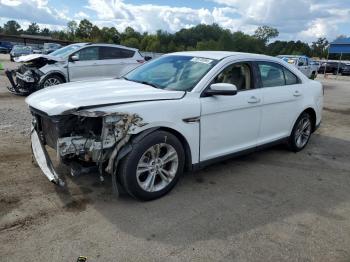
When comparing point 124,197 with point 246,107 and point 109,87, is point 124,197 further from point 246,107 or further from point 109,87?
point 246,107

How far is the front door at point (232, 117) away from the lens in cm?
436

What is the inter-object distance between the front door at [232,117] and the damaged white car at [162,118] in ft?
0.04

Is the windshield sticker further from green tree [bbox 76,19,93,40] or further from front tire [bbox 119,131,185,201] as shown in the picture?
green tree [bbox 76,19,93,40]

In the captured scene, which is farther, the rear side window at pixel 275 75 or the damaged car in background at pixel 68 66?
the damaged car in background at pixel 68 66

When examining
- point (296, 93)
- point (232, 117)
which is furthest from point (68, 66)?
point (232, 117)

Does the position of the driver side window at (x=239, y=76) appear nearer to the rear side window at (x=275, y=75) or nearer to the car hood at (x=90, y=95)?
the rear side window at (x=275, y=75)

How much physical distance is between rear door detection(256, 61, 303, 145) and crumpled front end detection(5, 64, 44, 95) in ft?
24.8

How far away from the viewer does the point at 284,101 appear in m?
5.51

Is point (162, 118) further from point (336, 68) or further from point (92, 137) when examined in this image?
point (336, 68)

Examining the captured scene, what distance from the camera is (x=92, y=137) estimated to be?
3.77 m

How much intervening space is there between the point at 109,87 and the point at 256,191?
2307mm

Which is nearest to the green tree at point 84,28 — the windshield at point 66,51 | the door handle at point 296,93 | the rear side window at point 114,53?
the rear side window at point 114,53

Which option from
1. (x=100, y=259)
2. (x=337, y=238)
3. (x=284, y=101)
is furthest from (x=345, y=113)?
(x=100, y=259)

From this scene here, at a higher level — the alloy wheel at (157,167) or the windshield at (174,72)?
the windshield at (174,72)
